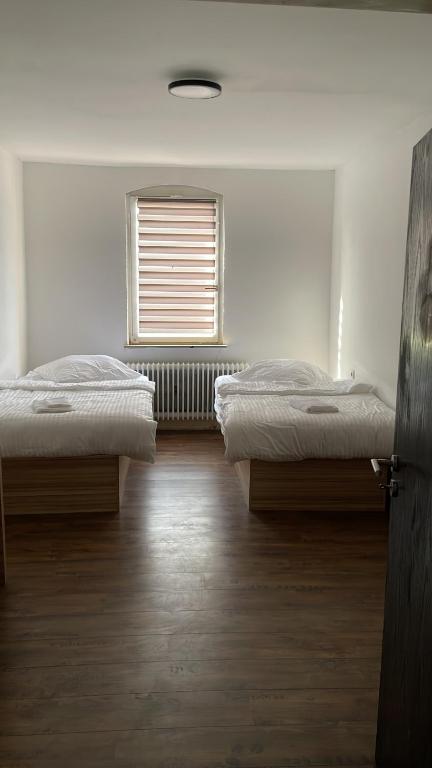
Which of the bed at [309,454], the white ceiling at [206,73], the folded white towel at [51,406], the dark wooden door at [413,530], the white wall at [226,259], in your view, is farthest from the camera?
the white wall at [226,259]

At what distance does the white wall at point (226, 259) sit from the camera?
5691 mm

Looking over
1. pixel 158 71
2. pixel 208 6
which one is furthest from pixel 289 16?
pixel 158 71

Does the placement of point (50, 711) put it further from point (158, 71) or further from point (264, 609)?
point (158, 71)

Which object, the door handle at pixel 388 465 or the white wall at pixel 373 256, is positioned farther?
the white wall at pixel 373 256

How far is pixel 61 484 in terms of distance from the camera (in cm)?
375

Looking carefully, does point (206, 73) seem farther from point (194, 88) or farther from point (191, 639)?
point (191, 639)

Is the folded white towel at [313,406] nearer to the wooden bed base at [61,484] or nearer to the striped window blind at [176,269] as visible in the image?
the wooden bed base at [61,484]

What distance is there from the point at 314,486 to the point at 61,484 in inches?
57.1

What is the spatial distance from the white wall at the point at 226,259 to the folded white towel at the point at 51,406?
6.17 feet

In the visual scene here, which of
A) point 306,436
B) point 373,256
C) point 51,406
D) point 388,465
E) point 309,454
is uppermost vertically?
point 373,256

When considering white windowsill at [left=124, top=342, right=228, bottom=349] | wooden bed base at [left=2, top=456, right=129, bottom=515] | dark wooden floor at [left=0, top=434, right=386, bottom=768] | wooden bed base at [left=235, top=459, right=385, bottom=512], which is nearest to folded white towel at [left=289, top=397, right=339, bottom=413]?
wooden bed base at [left=235, top=459, right=385, bottom=512]

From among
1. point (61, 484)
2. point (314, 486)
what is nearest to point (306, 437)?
point (314, 486)

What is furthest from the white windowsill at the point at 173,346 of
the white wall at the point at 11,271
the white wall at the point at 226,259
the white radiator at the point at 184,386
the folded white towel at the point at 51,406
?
the folded white towel at the point at 51,406

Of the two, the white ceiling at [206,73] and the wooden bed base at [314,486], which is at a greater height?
the white ceiling at [206,73]
